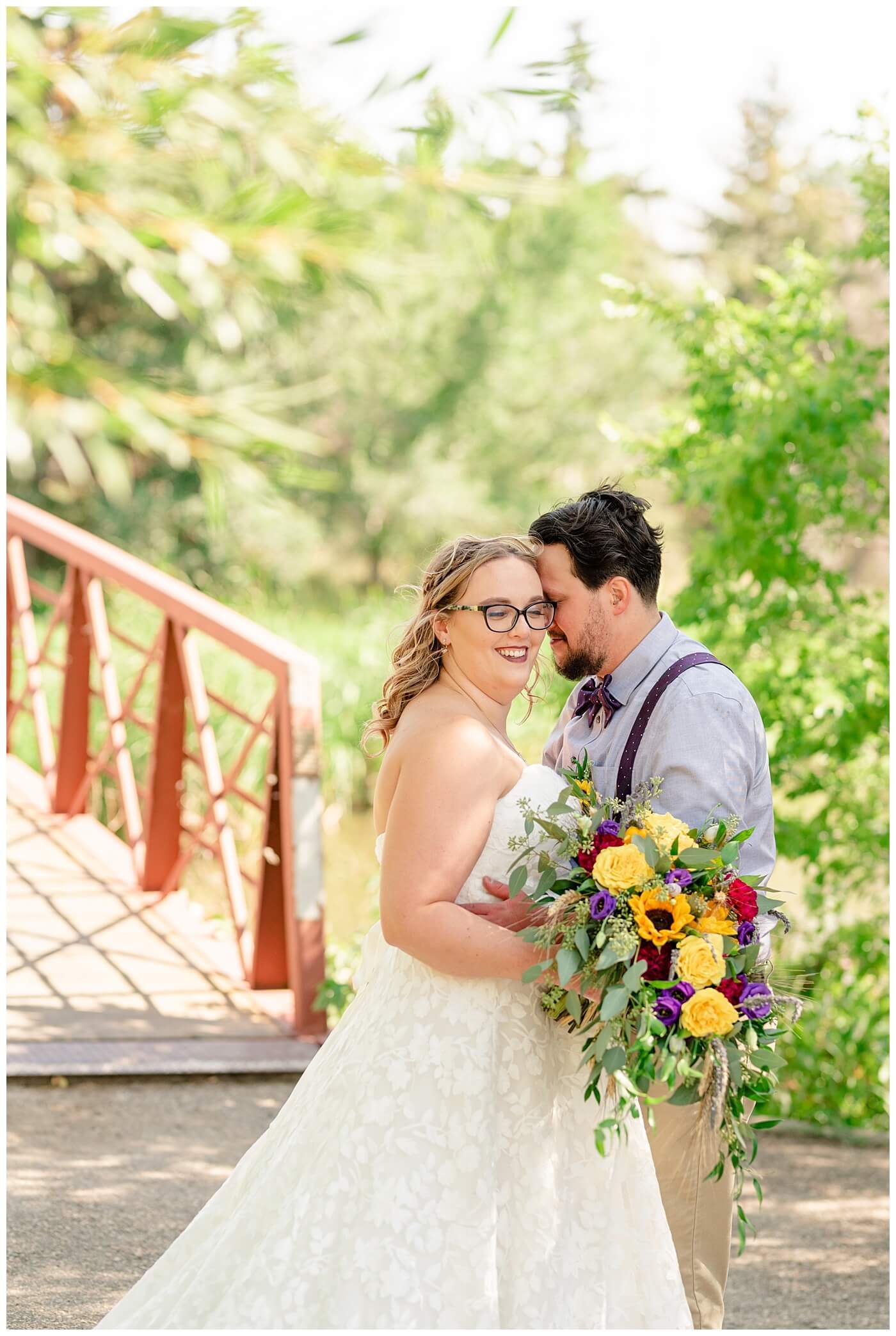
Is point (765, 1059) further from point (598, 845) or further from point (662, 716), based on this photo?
point (662, 716)

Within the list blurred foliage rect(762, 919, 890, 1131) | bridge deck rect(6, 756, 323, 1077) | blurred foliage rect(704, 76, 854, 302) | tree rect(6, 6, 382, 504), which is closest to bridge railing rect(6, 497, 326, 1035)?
bridge deck rect(6, 756, 323, 1077)

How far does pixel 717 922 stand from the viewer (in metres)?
2.11

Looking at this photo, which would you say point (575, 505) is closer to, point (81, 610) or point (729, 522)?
point (729, 522)

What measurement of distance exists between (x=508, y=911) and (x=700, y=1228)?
81cm

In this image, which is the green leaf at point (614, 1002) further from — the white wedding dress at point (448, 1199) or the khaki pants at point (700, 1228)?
the khaki pants at point (700, 1228)

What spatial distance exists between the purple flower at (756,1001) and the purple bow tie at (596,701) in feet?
2.23

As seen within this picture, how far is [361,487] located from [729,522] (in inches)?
573

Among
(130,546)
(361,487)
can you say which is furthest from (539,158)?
(130,546)

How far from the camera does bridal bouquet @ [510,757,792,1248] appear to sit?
2.04 m

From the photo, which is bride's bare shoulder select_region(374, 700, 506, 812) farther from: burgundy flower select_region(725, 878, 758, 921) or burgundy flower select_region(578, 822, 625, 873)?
burgundy flower select_region(725, 878, 758, 921)

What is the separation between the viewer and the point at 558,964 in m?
2.05

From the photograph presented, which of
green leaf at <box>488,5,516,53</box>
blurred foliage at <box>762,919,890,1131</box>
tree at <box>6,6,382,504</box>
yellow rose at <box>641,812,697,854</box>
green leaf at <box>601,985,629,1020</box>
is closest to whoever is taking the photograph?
green leaf at <box>601,985,629,1020</box>

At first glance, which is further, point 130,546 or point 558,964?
point 130,546

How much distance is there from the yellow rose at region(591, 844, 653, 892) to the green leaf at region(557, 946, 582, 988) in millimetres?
113
